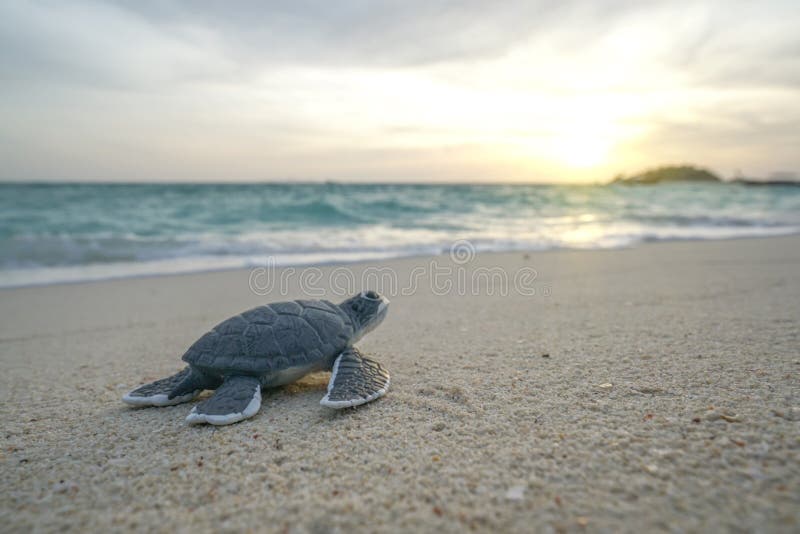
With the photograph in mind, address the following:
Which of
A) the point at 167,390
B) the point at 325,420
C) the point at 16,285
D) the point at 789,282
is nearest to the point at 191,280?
the point at 16,285

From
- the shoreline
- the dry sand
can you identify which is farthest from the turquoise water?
the dry sand

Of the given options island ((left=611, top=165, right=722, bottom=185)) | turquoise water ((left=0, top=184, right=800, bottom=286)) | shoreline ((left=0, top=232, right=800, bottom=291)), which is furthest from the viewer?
island ((left=611, top=165, right=722, bottom=185))

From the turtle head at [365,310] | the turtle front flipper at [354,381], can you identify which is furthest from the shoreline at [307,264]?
the turtle front flipper at [354,381]

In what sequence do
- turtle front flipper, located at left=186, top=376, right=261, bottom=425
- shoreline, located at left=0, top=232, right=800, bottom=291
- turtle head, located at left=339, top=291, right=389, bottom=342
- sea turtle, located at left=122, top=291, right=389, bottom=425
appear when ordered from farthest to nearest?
shoreline, located at left=0, top=232, right=800, bottom=291 < turtle head, located at left=339, top=291, right=389, bottom=342 < sea turtle, located at left=122, top=291, right=389, bottom=425 < turtle front flipper, located at left=186, top=376, right=261, bottom=425

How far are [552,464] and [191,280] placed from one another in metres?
6.67

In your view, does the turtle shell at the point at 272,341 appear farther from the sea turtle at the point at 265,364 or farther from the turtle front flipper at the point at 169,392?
the turtle front flipper at the point at 169,392

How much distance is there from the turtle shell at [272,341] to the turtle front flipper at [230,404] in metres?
0.08

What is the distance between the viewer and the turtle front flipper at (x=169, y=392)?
252 cm

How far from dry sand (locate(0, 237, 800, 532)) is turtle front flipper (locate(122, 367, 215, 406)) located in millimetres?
68

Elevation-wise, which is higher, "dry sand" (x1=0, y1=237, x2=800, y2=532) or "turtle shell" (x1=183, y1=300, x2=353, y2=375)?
"turtle shell" (x1=183, y1=300, x2=353, y2=375)

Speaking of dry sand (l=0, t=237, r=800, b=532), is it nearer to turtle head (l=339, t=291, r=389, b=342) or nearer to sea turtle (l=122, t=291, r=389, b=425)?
sea turtle (l=122, t=291, r=389, b=425)

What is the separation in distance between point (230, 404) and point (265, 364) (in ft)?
0.89

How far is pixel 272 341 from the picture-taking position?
2529 millimetres

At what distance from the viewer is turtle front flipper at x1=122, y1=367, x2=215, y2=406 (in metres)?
2.52
